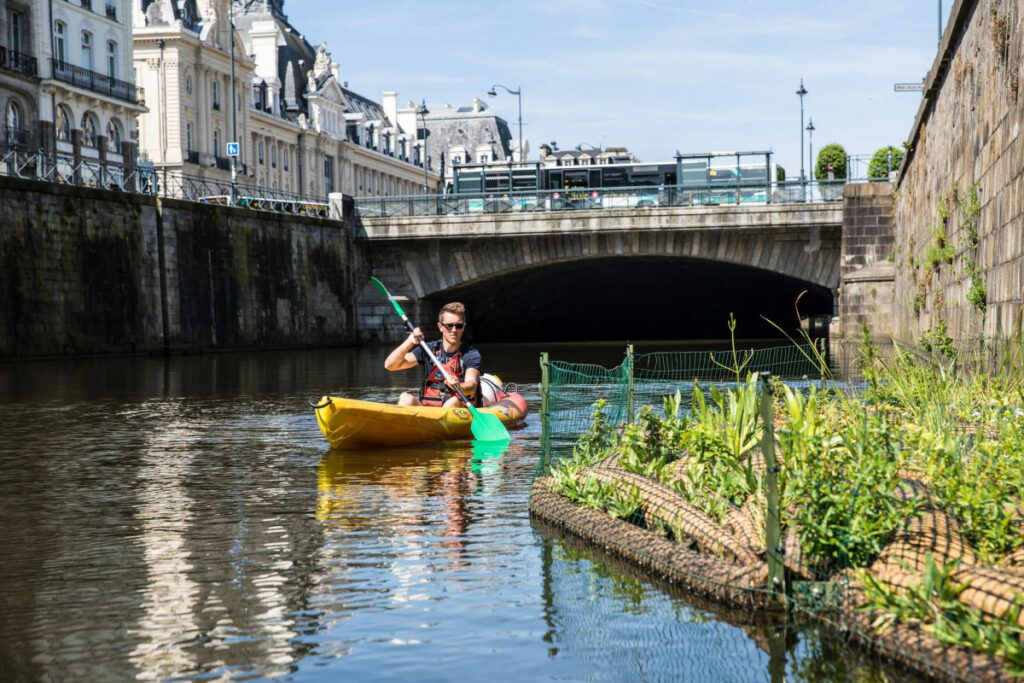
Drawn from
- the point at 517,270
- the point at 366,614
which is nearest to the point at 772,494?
the point at 366,614

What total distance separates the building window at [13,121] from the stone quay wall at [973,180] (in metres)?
32.5

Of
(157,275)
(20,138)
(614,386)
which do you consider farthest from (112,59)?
(614,386)

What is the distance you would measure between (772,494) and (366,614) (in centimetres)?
194

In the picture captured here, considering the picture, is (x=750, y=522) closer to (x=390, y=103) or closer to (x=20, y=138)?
(x=20, y=138)

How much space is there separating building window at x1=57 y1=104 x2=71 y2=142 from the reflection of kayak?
38323mm

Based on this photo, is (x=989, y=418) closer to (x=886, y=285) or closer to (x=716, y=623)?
(x=716, y=623)

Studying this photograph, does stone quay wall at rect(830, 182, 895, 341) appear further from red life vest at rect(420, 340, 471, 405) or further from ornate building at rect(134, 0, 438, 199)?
ornate building at rect(134, 0, 438, 199)

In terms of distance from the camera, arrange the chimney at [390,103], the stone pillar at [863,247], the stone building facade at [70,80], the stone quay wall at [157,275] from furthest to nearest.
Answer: the chimney at [390,103], the stone building facade at [70,80], the stone pillar at [863,247], the stone quay wall at [157,275]

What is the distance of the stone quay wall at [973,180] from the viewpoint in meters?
10.6

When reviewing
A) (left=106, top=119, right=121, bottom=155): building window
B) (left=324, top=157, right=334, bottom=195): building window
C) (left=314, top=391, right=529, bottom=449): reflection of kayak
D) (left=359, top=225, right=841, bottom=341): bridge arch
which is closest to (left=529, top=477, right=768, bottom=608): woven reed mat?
(left=314, top=391, right=529, bottom=449): reflection of kayak

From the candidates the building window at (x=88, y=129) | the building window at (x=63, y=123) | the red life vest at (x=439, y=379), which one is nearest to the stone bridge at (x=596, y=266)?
the building window at (x=63, y=123)

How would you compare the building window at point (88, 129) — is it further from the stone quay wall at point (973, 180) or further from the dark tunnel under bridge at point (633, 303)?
the stone quay wall at point (973, 180)

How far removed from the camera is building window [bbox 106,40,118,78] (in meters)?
50.1

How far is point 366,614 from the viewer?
18.6 feet
